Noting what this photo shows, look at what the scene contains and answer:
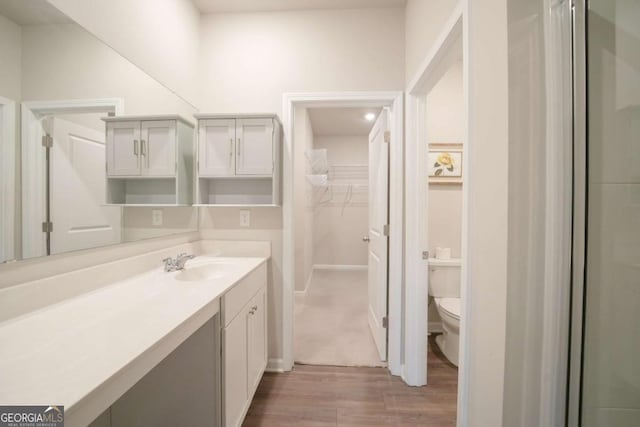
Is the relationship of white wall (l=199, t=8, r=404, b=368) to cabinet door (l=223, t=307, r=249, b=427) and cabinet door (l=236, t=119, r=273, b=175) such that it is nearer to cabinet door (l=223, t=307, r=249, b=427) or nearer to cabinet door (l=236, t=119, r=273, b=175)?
cabinet door (l=236, t=119, r=273, b=175)

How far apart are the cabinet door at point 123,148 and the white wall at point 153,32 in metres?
0.40

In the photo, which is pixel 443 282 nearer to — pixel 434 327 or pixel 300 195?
pixel 434 327

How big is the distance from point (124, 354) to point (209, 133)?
146 centimetres

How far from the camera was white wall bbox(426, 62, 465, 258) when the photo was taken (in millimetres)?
2268

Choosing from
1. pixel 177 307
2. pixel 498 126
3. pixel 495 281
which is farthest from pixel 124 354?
pixel 498 126

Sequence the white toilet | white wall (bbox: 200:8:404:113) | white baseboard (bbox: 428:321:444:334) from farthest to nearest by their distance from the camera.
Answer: white baseboard (bbox: 428:321:444:334) → the white toilet → white wall (bbox: 200:8:404:113)

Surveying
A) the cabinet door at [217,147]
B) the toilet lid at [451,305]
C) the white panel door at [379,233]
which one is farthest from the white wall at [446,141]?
the cabinet door at [217,147]

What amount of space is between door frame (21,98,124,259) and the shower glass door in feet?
5.85

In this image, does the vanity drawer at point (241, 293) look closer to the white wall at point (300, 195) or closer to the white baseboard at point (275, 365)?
the white baseboard at point (275, 365)

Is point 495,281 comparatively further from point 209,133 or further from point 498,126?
point 209,133

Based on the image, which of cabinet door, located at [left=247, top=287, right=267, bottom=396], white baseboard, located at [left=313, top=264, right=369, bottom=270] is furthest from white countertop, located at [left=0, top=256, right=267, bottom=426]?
white baseboard, located at [left=313, top=264, right=369, bottom=270]

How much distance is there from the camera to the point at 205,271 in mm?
1594

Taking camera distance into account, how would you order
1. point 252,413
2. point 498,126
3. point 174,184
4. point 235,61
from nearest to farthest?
point 498,126
point 252,413
point 174,184
point 235,61

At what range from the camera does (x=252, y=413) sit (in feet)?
4.78
